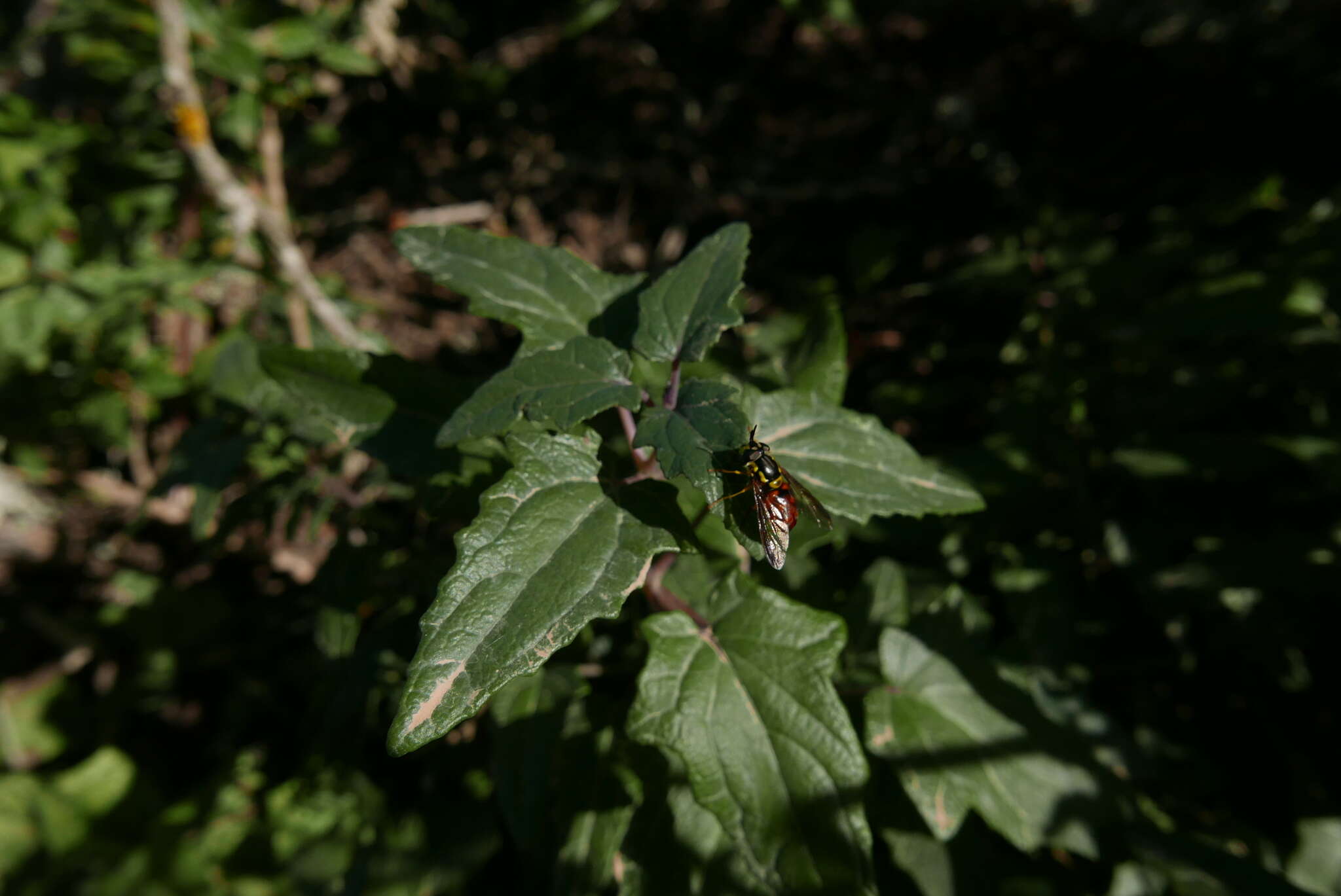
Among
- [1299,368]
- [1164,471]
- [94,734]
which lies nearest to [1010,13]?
[1299,368]

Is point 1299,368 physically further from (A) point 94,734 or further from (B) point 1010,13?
(A) point 94,734

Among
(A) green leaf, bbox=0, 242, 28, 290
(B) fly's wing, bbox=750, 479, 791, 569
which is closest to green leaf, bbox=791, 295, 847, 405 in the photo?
(B) fly's wing, bbox=750, 479, 791, 569

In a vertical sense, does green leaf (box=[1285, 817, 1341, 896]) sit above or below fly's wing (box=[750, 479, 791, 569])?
below

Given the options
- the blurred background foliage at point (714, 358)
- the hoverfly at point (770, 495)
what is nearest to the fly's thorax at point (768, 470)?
the hoverfly at point (770, 495)

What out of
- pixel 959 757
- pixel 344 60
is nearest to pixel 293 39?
pixel 344 60

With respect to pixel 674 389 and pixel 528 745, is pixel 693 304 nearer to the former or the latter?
pixel 674 389

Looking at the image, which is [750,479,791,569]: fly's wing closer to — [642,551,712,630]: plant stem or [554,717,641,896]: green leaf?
[642,551,712,630]: plant stem
